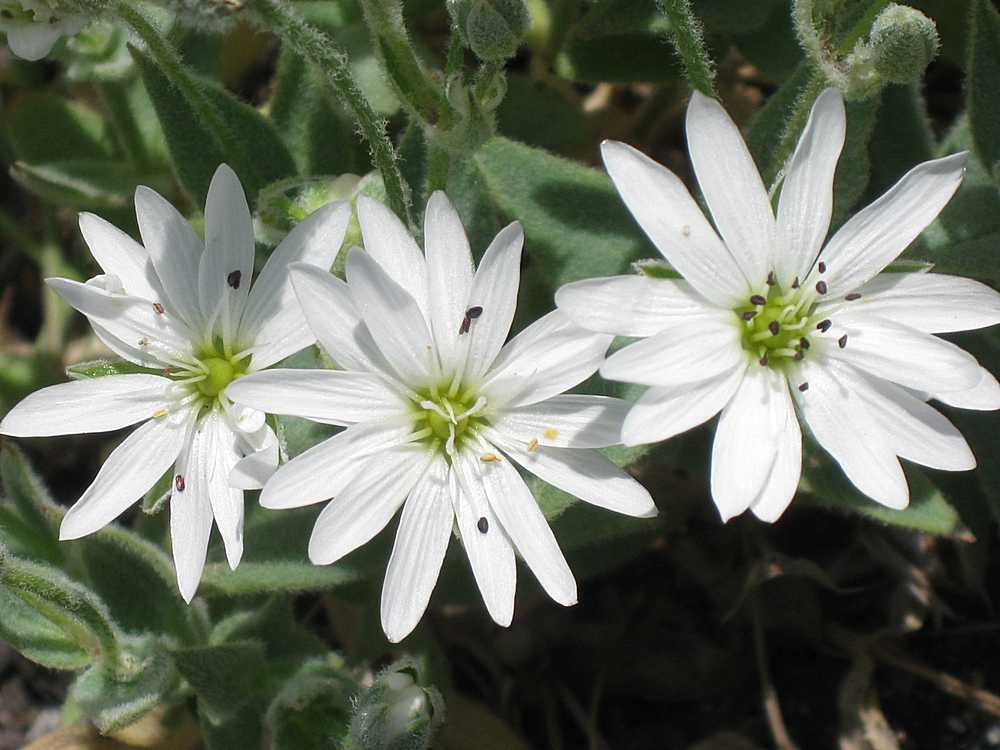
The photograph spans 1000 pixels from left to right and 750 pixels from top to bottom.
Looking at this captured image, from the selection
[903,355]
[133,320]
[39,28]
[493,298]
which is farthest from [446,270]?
[39,28]

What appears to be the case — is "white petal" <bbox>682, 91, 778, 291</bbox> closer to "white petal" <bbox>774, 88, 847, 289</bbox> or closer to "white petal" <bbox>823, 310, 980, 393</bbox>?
"white petal" <bbox>774, 88, 847, 289</bbox>

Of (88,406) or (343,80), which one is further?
(343,80)

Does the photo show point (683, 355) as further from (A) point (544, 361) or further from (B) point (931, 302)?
(B) point (931, 302)

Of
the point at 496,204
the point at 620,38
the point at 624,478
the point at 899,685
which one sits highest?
the point at 620,38

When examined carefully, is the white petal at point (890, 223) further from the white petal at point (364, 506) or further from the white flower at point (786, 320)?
the white petal at point (364, 506)

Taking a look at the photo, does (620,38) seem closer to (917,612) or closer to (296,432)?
(296,432)

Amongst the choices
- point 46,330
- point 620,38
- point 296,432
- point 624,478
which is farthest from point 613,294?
point 46,330

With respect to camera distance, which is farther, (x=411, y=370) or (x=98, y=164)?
(x=98, y=164)
